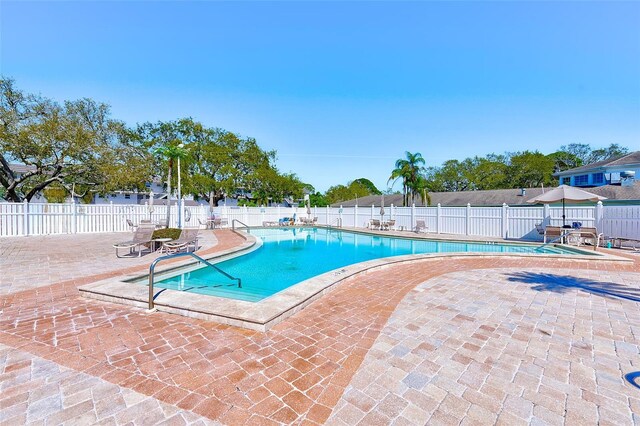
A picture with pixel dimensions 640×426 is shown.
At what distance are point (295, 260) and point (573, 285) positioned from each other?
25.2 feet

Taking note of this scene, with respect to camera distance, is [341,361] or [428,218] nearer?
[341,361]

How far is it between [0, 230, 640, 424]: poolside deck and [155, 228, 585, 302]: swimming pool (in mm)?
1901

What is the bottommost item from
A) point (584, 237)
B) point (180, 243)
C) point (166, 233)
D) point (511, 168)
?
point (584, 237)

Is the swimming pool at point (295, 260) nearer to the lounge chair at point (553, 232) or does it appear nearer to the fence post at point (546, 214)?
the lounge chair at point (553, 232)

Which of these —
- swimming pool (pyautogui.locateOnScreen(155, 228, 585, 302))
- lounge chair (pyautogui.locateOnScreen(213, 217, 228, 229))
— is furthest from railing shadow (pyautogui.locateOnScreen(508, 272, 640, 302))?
lounge chair (pyautogui.locateOnScreen(213, 217, 228, 229))

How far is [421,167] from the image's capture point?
1210 inches

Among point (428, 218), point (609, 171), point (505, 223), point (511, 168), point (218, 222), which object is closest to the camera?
point (505, 223)

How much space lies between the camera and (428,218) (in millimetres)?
17594

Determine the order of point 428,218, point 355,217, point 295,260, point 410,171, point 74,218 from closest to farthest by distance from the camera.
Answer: point 295,260
point 74,218
point 428,218
point 355,217
point 410,171

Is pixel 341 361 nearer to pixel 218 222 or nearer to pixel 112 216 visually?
pixel 112 216

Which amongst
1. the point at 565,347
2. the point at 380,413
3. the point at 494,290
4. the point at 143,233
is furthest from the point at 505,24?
the point at 143,233

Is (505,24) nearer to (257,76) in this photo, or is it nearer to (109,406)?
(257,76)

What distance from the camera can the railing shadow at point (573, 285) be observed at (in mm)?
5042

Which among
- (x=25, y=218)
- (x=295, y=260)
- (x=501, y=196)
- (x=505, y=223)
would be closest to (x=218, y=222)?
(x=25, y=218)
